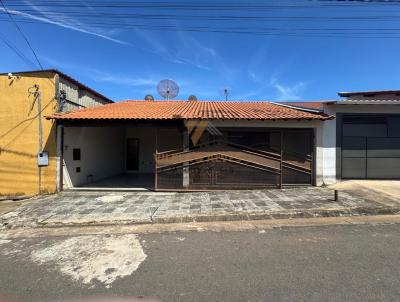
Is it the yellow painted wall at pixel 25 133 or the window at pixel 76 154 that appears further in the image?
the window at pixel 76 154

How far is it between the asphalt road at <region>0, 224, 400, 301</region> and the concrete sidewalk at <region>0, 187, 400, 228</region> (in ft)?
4.28

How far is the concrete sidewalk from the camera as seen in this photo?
705 centimetres

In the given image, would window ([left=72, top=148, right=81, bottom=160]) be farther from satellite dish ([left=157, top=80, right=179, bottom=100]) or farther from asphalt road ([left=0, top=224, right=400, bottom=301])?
satellite dish ([left=157, top=80, right=179, bottom=100])

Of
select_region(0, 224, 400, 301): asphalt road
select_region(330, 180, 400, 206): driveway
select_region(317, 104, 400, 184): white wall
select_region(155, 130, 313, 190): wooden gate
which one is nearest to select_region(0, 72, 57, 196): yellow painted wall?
select_region(155, 130, 313, 190): wooden gate

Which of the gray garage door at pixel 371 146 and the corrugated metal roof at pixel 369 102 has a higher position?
the corrugated metal roof at pixel 369 102

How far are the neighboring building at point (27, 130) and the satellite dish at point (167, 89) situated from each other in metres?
6.75

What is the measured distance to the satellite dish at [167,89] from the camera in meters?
16.8

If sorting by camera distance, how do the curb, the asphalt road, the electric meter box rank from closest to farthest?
the asphalt road
the curb
the electric meter box

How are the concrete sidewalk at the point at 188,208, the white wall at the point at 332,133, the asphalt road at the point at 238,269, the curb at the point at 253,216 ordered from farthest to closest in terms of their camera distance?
1. the white wall at the point at 332,133
2. the concrete sidewalk at the point at 188,208
3. the curb at the point at 253,216
4. the asphalt road at the point at 238,269

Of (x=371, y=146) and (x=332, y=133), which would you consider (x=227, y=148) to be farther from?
(x=371, y=146)

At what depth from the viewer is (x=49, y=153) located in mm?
10625

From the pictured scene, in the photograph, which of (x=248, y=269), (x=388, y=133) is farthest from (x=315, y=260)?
(x=388, y=133)

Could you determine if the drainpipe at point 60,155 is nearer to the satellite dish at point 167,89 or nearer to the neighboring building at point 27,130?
the neighboring building at point 27,130

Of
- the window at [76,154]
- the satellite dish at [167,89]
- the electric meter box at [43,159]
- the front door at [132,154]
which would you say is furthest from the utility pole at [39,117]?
the satellite dish at [167,89]
